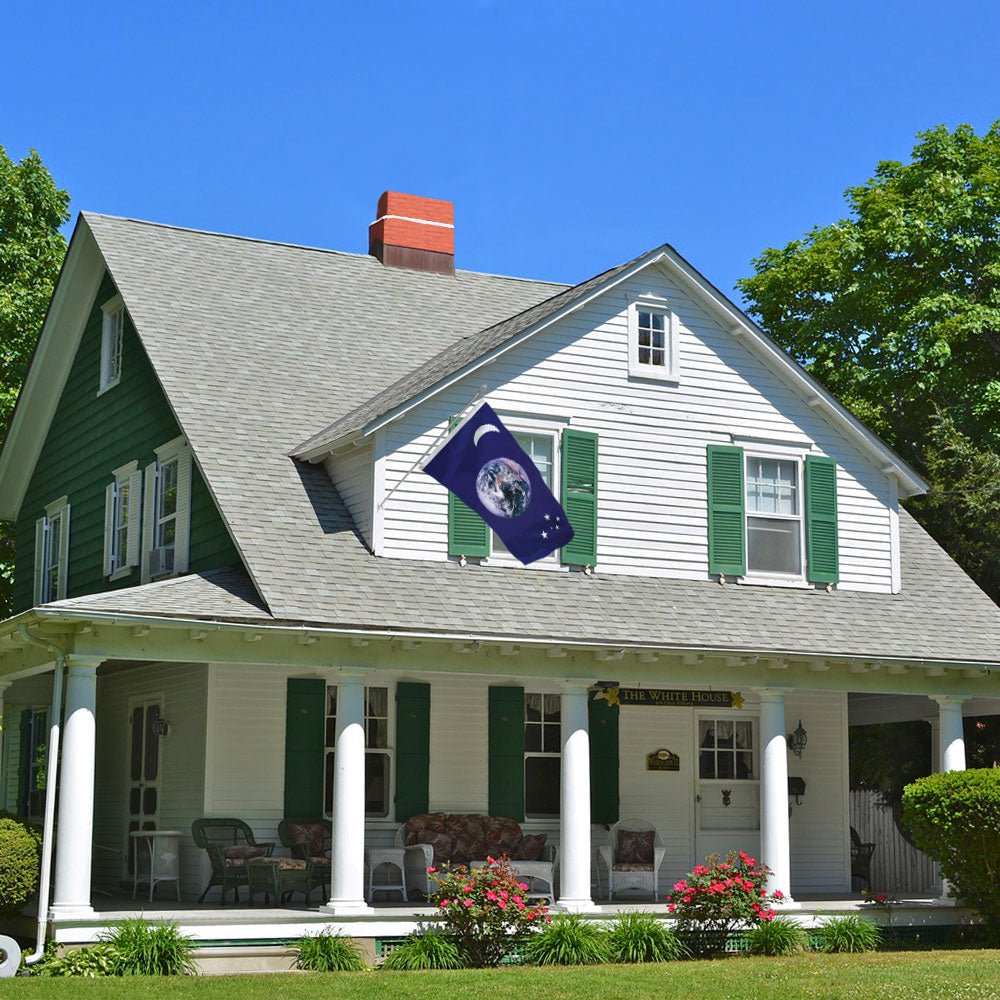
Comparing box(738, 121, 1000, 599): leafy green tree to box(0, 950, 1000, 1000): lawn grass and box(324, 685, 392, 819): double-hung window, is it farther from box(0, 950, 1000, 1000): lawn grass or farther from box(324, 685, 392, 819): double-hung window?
box(0, 950, 1000, 1000): lawn grass

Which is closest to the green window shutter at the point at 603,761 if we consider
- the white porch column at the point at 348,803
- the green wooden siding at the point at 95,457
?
the white porch column at the point at 348,803

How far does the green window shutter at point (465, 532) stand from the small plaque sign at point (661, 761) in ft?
12.4

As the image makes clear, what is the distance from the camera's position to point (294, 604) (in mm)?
14672

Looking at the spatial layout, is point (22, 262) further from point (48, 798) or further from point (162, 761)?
point (48, 798)

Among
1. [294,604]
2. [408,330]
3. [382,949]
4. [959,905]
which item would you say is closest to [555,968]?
[382,949]

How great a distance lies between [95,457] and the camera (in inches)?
846

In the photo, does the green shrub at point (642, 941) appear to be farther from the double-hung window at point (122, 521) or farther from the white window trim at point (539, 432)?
the double-hung window at point (122, 521)

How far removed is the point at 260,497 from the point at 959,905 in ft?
29.1

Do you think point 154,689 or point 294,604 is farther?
point 154,689

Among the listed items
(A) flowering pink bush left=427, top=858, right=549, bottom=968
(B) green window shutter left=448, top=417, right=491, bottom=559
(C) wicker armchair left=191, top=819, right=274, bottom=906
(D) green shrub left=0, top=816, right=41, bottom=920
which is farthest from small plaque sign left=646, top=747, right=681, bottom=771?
(D) green shrub left=0, top=816, right=41, bottom=920

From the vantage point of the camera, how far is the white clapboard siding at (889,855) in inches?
850

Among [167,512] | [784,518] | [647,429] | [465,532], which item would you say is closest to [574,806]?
[465,532]

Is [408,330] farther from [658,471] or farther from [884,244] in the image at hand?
[884,244]

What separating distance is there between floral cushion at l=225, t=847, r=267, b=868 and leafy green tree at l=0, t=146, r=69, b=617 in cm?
1369
